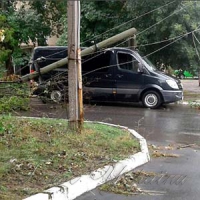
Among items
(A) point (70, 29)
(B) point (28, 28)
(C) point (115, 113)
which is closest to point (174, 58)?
(C) point (115, 113)

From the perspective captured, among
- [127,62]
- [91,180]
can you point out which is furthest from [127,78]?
[91,180]

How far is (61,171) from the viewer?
20.7 feet

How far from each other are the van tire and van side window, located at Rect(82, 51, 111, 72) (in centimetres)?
187

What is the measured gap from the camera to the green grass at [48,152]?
584 cm

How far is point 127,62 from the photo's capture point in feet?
54.6

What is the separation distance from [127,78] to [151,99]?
1225mm

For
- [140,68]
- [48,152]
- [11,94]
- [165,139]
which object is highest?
[140,68]

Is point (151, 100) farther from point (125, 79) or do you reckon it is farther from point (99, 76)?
point (99, 76)

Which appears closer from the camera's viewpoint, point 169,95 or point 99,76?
point 169,95

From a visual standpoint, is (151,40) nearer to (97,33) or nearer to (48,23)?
(97,33)

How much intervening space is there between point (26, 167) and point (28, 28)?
54.6 ft

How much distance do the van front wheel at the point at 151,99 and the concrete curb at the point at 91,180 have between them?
871 centimetres

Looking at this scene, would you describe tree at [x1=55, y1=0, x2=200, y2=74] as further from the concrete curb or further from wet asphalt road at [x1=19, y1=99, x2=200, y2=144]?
the concrete curb

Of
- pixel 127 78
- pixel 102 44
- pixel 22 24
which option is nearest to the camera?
pixel 102 44
